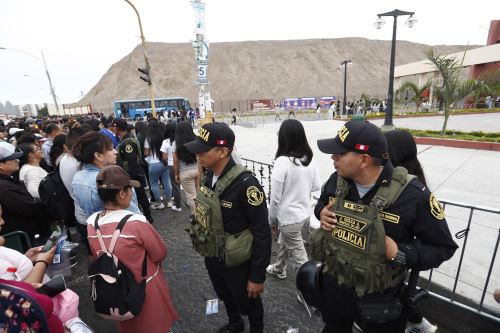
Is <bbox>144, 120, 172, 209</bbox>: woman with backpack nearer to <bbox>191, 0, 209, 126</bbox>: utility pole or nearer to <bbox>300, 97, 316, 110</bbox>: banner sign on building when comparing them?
<bbox>191, 0, 209, 126</bbox>: utility pole

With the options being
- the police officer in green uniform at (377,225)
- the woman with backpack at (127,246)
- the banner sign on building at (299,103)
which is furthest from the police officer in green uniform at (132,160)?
the banner sign on building at (299,103)

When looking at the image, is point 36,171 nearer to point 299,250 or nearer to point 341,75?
point 299,250

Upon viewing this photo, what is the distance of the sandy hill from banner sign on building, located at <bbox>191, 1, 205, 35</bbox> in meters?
65.5

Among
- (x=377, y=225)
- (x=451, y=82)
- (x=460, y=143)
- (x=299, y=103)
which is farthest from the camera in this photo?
(x=299, y=103)

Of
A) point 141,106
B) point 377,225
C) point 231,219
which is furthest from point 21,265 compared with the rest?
point 141,106

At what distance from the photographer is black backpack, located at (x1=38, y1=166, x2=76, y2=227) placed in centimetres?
330

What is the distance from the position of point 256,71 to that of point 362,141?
8538 centimetres

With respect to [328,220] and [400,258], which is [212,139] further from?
[400,258]

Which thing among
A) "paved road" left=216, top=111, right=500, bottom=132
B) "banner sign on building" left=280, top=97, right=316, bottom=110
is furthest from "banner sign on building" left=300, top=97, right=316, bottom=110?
"paved road" left=216, top=111, right=500, bottom=132

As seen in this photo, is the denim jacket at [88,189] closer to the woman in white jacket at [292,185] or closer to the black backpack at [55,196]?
the black backpack at [55,196]

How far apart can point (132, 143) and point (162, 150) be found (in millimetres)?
589

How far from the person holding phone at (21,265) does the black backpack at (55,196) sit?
138cm

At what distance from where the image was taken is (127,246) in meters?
1.89

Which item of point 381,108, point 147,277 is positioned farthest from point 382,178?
point 381,108
